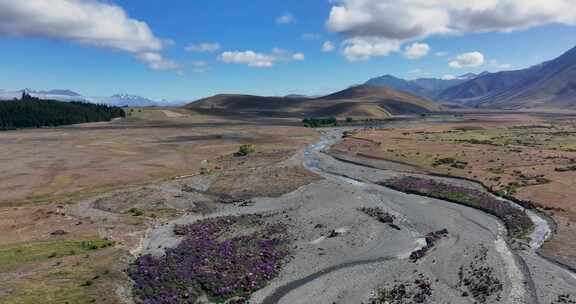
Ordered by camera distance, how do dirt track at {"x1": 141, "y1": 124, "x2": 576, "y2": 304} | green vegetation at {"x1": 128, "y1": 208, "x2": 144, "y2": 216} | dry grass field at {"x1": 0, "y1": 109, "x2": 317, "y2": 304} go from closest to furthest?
dirt track at {"x1": 141, "y1": 124, "x2": 576, "y2": 304} < dry grass field at {"x1": 0, "y1": 109, "x2": 317, "y2": 304} < green vegetation at {"x1": 128, "y1": 208, "x2": 144, "y2": 216}

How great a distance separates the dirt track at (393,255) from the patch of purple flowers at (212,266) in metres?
1.98

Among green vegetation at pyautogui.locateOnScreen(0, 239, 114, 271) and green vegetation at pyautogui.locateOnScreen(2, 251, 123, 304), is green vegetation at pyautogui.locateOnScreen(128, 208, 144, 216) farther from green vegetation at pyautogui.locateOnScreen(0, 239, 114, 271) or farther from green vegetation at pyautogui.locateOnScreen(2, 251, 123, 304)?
green vegetation at pyautogui.locateOnScreen(2, 251, 123, 304)

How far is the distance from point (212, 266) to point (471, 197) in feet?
150

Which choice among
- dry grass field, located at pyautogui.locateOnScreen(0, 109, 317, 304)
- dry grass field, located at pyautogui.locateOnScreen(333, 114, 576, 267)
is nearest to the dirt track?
dry grass field, located at pyautogui.locateOnScreen(333, 114, 576, 267)

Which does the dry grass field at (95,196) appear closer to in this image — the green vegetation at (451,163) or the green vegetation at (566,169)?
the green vegetation at (451,163)

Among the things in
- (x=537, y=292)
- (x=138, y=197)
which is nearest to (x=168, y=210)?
(x=138, y=197)

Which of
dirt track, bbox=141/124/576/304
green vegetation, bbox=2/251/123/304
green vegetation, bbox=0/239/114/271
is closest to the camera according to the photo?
green vegetation, bbox=2/251/123/304

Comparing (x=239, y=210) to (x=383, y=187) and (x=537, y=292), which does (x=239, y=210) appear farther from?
(x=537, y=292)

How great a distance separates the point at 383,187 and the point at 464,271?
39603 mm

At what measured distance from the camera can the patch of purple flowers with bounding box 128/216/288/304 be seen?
4275 cm

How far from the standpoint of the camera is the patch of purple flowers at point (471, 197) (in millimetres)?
59469

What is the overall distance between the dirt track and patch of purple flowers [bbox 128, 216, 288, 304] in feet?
6.51

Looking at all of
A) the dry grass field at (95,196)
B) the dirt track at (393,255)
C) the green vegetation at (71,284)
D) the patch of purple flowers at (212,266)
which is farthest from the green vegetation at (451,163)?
the green vegetation at (71,284)

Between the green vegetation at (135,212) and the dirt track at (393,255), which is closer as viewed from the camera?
the dirt track at (393,255)
